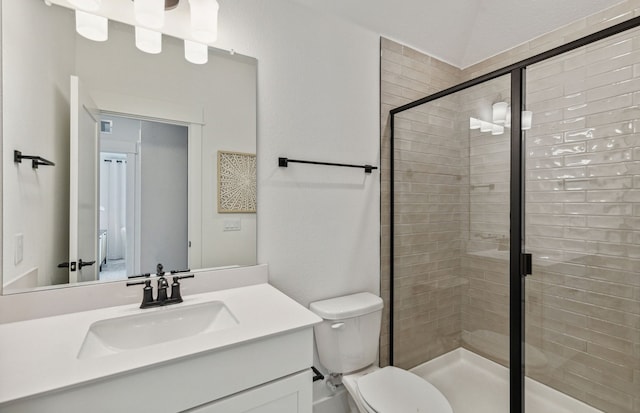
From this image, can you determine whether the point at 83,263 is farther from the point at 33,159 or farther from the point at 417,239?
the point at 417,239

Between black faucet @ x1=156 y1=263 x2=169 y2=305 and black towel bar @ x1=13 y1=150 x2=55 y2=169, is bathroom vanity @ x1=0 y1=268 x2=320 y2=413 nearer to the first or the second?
black faucet @ x1=156 y1=263 x2=169 y2=305

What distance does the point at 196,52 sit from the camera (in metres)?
1.35

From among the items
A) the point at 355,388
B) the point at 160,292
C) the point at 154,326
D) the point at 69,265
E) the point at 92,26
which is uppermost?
the point at 92,26

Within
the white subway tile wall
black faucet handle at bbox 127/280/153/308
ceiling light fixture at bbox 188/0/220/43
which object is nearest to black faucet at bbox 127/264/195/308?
black faucet handle at bbox 127/280/153/308

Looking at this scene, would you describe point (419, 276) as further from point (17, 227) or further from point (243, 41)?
point (17, 227)

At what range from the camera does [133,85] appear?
1231 millimetres

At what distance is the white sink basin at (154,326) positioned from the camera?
3.25ft

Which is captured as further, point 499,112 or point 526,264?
point 499,112

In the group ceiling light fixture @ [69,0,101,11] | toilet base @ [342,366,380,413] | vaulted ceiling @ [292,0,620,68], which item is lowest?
toilet base @ [342,366,380,413]

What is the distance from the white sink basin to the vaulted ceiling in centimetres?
159

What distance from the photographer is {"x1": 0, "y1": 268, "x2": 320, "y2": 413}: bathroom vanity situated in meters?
0.72

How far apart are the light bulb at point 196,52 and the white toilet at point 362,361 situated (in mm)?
1284

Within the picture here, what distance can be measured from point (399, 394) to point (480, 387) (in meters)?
0.73

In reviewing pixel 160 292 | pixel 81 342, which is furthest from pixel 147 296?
pixel 81 342
